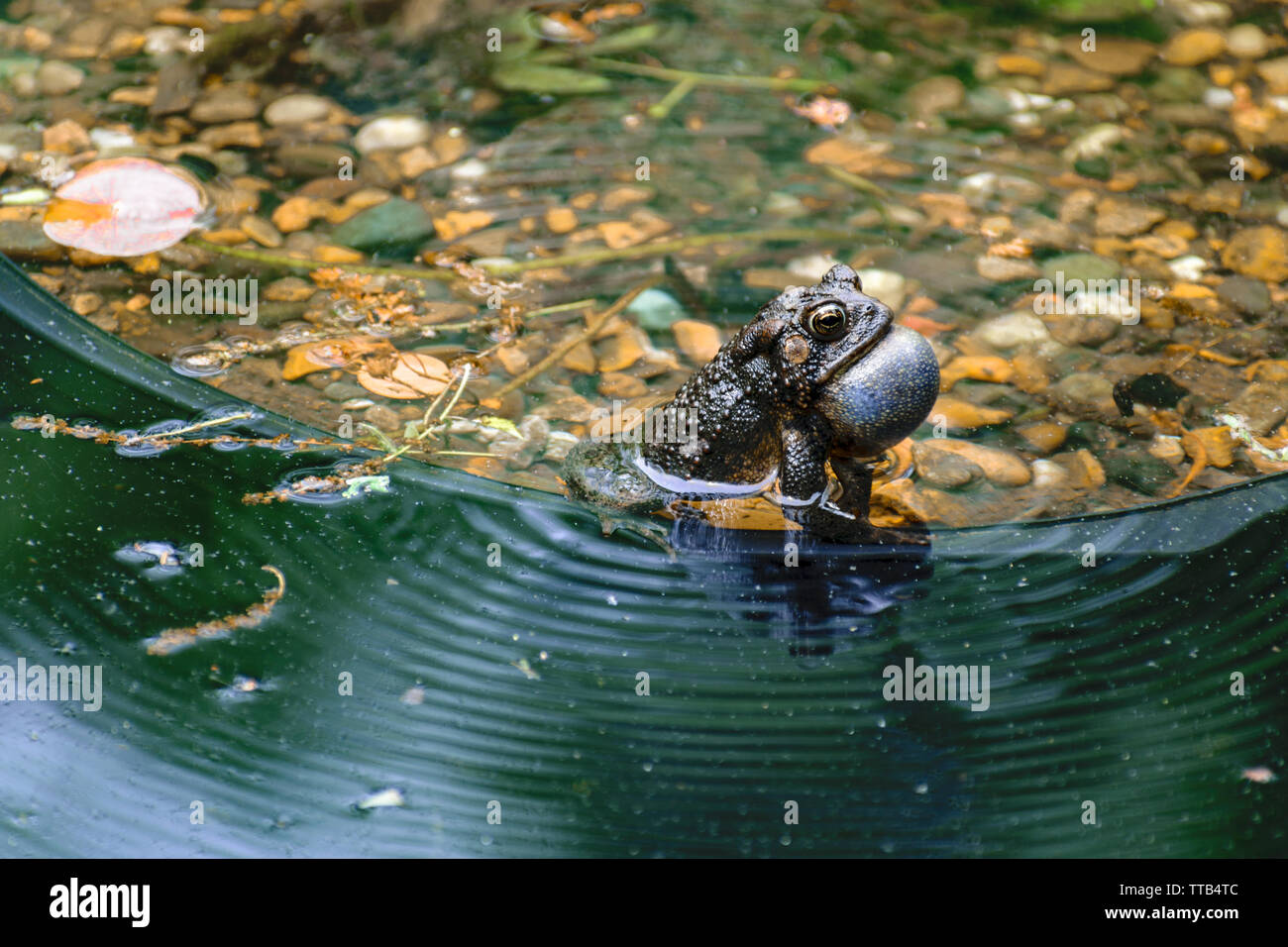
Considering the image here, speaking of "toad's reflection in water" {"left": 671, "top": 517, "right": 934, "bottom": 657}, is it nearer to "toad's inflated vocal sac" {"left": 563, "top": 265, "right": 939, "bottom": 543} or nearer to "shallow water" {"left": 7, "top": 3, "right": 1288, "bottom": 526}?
"toad's inflated vocal sac" {"left": 563, "top": 265, "right": 939, "bottom": 543}

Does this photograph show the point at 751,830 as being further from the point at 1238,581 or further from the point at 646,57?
the point at 646,57

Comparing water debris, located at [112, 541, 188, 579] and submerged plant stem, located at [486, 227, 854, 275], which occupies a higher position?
submerged plant stem, located at [486, 227, 854, 275]

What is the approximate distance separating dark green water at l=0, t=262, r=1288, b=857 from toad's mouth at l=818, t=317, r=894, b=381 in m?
0.64

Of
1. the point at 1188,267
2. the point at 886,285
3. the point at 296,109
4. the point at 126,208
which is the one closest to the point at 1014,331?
the point at 886,285

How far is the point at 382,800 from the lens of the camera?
3.14 meters

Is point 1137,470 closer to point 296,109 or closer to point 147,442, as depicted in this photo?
point 147,442

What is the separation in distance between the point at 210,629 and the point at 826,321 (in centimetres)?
228

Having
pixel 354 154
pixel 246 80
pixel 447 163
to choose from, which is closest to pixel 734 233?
pixel 447 163

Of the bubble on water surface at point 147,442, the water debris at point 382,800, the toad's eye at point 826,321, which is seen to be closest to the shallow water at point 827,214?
the bubble on water surface at point 147,442

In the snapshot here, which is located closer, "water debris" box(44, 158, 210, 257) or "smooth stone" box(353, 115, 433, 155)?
"water debris" box(44, 158, 210, 257)

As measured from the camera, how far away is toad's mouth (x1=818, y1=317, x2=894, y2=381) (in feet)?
12.6

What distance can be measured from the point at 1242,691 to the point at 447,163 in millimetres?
4630

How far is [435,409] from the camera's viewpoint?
183 inches

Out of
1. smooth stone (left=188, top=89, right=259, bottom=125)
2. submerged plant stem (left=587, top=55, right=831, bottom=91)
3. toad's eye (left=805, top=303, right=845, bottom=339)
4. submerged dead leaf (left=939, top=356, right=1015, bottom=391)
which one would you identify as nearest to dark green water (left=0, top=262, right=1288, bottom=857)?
toad's eye (left=805, top=303, right=845, bottom=339)
